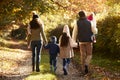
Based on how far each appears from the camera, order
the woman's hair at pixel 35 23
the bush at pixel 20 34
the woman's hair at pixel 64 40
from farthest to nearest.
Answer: the bush at pixel 20 34
the woman's hair at pixel 64 40
the woman's hair at pixel 35 23

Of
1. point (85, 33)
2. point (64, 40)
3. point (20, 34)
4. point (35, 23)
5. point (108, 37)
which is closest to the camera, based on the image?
point (85, 33)

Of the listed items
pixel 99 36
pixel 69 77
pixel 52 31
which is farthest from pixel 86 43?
pixel 52 31

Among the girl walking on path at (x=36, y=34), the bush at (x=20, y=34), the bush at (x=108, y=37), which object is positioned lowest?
the bush at (x=20, y=34)

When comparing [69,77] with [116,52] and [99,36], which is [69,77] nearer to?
[116,52]

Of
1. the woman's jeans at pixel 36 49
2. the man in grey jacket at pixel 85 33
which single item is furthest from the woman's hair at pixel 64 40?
the woman's jeans at pixel 36 49

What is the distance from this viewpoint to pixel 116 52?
753 inches

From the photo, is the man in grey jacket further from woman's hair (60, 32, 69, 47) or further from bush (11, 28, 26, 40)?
bush (11, 28, 26, 40)

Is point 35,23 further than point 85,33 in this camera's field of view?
Yes

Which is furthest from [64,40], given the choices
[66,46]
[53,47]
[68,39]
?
[53,47]

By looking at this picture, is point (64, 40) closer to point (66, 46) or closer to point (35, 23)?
point (66, 46)

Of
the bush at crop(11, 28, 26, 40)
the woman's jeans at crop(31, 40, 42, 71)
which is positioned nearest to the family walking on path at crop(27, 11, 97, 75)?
the woman's jeans at crop(31, 40, 42, 71)

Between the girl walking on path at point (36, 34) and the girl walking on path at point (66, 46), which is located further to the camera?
the girl walking on path at point (66, 46)

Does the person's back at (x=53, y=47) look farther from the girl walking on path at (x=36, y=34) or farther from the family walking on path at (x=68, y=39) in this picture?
the girl walking on path at (x=36, y=34)

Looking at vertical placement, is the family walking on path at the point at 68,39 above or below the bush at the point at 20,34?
above
